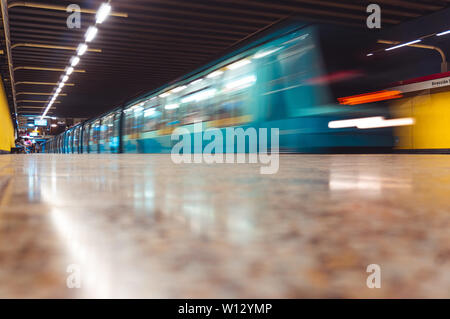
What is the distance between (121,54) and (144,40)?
1.97 meters

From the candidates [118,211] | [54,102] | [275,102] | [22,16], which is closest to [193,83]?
[275,102]

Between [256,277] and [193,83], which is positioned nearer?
→ [256,277]

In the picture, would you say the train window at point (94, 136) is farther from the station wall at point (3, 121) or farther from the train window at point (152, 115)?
the train window at point (152, 115)

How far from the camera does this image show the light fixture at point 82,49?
1214 cm

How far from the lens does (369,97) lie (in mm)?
6438

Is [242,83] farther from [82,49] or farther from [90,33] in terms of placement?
[82,49]

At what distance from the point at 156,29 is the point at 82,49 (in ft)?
10.6

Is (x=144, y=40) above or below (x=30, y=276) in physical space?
above

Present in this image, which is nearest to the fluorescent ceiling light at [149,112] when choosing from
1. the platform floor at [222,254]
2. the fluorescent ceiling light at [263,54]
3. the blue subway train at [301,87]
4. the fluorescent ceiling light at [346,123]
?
the blue subway train at [301,87]

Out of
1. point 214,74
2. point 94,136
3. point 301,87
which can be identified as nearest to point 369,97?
point 301,87

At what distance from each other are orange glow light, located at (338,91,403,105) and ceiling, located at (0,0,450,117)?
3.13 meters
